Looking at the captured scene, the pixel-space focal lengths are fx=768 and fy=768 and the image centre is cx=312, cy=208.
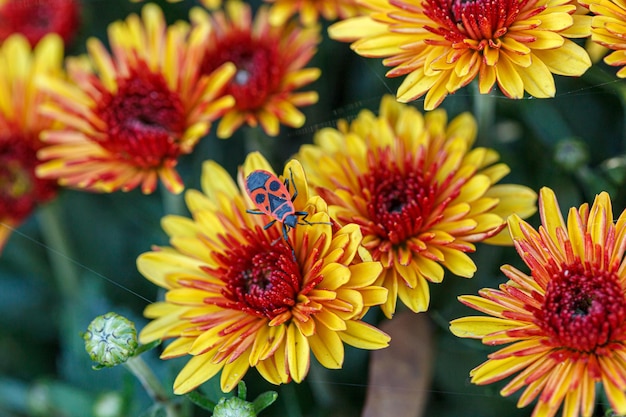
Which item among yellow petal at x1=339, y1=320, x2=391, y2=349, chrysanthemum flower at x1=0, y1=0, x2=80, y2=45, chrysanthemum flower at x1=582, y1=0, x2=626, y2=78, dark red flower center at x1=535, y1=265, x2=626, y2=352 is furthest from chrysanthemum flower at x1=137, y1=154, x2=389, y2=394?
chrysanthemum flower at x1=0, y1=0, x2=80, y2=45

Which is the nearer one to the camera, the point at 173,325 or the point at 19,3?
the point at 173,325

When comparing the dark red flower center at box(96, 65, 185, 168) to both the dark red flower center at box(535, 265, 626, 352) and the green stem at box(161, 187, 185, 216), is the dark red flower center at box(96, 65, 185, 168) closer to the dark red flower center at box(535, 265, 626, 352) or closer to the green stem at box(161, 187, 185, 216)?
the green stem at box(161, 187, 185, 216)

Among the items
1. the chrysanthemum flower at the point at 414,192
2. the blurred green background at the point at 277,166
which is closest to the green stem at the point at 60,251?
the blurred green background at the point at 277,166

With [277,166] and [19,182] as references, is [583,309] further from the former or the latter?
[19,182]

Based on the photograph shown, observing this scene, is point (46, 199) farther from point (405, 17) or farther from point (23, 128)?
point (405, 17)

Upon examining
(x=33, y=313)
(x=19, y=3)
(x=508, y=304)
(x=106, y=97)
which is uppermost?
(x=19, y=3)

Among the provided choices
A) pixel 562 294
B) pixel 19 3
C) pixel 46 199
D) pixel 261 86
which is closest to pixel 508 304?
pixel 562 294

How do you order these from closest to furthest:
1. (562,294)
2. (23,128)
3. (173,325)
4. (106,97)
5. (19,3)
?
(562,294)
(173,325)
(106,97)
(23,128)
(19,3)
